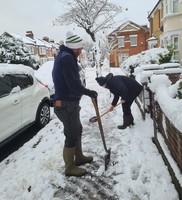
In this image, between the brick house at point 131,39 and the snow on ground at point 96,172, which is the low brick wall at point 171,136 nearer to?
the snow on ground at point 96,172

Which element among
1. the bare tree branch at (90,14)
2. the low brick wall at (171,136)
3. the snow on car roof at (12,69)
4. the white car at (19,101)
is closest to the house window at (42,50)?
the bare tree branch at (90,14)

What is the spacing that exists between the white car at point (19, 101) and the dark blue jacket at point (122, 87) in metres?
1.88

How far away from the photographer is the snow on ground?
127 inches

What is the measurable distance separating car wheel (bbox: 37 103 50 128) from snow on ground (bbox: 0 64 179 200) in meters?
1.16

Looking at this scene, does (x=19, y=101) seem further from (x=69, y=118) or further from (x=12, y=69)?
(x=69, y=118)

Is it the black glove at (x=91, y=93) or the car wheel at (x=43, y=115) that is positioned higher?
the black glove at (x=91, y=93)

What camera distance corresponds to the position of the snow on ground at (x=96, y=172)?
3219mm

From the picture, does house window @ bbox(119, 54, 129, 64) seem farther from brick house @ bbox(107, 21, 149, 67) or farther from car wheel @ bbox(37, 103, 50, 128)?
car wheel @ bbox(37, 103, 50, 128)

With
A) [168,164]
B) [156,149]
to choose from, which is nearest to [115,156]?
[156,149]

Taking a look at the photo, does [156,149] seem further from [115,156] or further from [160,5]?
[160,5]

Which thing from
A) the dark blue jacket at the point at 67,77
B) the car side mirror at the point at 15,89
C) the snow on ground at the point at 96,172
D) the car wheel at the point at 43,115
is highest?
the dark blue jacket at the point at 67,77

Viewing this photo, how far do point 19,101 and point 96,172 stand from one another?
254 cm

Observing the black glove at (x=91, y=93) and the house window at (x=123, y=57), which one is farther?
the house window at (x=123, y=57)

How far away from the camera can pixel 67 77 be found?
3320 mm
